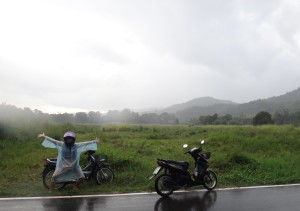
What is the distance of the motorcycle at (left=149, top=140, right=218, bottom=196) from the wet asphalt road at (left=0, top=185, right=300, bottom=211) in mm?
237

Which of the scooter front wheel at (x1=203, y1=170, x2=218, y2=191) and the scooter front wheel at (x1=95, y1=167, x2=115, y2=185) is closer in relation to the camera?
the scooter front wheel at (x1=203, y1=170, x2=218, y2=191)

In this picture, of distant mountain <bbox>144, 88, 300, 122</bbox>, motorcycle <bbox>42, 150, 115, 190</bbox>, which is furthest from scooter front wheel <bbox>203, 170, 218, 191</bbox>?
distant mountain <bbox>144, 88, 300, 122</bbox>

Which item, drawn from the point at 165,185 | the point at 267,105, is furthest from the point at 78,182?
the point at 267,105

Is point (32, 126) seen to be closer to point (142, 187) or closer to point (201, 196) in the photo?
point (142, 187)

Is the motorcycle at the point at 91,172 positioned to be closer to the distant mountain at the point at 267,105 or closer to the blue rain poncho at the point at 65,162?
the blue rain poncho at the point at 65,162

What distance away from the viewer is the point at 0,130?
15773mm

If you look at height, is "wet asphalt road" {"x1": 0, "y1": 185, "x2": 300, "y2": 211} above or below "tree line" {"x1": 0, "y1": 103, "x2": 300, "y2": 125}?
below

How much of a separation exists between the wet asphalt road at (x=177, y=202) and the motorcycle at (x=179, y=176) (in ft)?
0.78

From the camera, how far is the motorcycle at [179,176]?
7.13 m

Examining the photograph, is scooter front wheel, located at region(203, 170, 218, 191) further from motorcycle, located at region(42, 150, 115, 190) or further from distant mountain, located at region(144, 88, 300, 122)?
distant mountain, located at region(144, 88, 300, 122)

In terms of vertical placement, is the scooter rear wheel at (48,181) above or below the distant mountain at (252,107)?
below

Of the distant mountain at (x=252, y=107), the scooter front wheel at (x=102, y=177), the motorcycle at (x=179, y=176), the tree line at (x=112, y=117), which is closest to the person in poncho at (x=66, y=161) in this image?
the scooter front wheel at (x=102, y=177)

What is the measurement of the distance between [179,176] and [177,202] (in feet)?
3.03

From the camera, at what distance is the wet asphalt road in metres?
6.04
